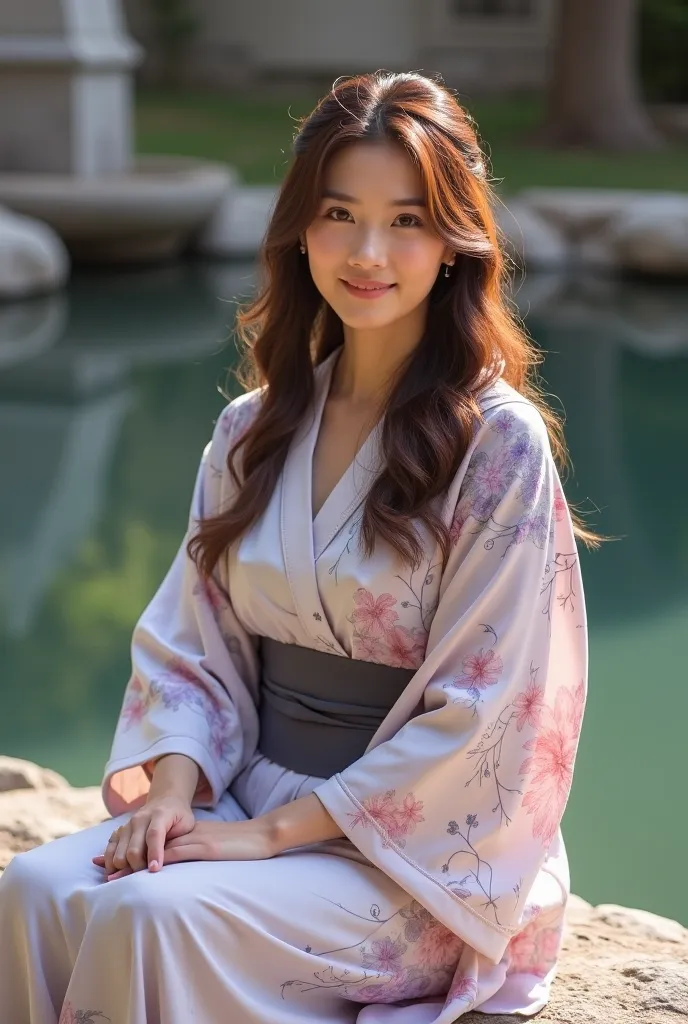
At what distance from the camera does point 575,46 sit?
479 inches

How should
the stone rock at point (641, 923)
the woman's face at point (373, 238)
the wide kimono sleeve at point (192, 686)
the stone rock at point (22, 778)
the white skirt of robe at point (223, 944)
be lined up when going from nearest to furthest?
1. the white skirt of robe at point (223, 944)
2. the woman's face at point (373, 238)
3. the wide kimono sleeve at point (192, 686)
4. the stone rock at point (641, 923)
5. the stone rock at point (22, 778)

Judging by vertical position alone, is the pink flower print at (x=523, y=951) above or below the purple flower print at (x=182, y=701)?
below

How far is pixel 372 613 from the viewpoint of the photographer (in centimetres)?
163

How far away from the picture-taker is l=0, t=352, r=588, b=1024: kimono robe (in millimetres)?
1430

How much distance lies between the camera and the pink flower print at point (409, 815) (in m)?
1.54

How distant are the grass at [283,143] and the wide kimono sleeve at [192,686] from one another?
7.59 meters

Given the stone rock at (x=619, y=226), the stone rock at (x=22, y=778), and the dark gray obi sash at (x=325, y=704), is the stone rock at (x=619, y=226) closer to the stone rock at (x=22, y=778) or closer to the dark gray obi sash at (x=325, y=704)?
the stone rock at (x=22, y=778)

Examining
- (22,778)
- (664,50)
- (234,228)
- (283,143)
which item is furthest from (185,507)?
(664,50)

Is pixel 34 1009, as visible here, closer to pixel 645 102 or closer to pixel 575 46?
pixel 575 46

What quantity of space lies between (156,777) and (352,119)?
0.78 metres

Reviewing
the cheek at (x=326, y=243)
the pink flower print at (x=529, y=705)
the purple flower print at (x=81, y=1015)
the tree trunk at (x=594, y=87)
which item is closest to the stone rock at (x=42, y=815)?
the purple flower print at (x=81, y=1015)

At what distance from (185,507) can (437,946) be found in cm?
311

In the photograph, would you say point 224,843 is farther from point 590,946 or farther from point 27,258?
point 27,258

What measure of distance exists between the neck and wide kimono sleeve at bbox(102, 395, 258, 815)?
17cm
